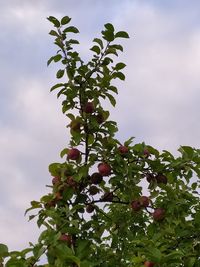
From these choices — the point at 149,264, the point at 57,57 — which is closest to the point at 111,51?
the point at 57,57

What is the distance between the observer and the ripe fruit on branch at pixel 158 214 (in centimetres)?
539

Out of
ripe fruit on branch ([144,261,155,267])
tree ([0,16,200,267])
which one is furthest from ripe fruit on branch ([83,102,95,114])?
ripe fruit on branch ([144,261,155,267])

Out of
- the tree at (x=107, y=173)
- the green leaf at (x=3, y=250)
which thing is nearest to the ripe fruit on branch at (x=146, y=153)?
the tree at (x=107, y=173)

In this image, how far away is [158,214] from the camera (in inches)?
212

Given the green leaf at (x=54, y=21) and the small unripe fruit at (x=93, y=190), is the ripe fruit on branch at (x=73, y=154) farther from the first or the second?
the green leaf at (x=54, y=21)

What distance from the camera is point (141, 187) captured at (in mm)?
5836

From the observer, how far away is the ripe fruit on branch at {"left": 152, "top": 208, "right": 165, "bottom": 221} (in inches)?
212

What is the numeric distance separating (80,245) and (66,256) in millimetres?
1240

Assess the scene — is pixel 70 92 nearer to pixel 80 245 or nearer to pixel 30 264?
pixel 80 245

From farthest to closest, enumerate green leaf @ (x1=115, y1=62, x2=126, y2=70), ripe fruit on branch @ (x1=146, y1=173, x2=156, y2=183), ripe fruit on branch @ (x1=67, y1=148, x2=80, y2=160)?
green leaf @ (x1=115, y1=62, x2=126, y2=70) → ripe fruit on branch @ (x1=146, y1=173, x2=156, y2=183) → ripe fruit on branch @ (x1=67, y1=148, x2=80, y2=160)

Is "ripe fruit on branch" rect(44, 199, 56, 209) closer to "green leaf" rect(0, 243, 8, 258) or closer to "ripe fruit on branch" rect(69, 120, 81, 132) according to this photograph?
"ripe fruit on branch" rect(69, 120, 81, 132)

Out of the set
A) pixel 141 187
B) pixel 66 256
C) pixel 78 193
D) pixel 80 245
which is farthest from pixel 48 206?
pixel 66 256

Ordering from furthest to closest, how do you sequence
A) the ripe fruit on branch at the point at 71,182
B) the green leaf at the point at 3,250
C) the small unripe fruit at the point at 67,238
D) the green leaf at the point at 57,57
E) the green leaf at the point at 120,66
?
1. the green leaf at the point at 120,66
2. the green leaf at the point at 57,57
3. the ripe fruit on branch at the point at 71,182
4. the small unripe fruit at the point at 67,238
5. the green leaf at the point at 3,250

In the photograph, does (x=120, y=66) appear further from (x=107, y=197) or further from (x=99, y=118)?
(x=107, y=197)
